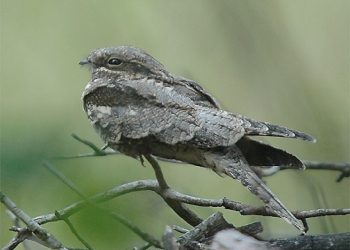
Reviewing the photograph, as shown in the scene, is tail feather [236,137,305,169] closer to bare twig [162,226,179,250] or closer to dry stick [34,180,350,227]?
dry stick [34,180,350,227]

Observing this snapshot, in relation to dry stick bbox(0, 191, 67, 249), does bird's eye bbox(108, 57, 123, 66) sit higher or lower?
higher

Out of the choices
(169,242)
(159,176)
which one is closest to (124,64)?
(159,176)

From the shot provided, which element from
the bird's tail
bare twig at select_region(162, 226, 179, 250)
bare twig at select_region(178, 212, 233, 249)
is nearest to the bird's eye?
the bird's tail

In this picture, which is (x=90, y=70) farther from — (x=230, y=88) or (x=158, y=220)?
(x=230, y=88)

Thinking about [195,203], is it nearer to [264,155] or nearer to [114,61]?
[264,155]

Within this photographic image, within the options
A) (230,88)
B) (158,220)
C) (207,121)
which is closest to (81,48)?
(230,88)

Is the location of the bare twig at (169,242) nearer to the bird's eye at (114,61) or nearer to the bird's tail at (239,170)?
the bird's tail at (239,170)

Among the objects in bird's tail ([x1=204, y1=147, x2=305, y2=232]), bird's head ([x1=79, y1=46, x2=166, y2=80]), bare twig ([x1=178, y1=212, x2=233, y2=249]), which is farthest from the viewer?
bird's head ([x1=79, y1=46, x2=166, y2=80])

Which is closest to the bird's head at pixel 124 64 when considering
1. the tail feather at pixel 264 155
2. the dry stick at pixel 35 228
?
the tail feather at pixel 264 155
